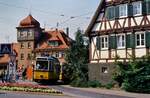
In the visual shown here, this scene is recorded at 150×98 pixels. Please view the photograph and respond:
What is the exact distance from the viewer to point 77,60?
5606 cm

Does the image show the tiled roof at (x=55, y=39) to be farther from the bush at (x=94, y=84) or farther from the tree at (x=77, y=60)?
the bush at (x=94, y=84)

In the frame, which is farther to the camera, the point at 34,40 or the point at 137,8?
the point at 34,40

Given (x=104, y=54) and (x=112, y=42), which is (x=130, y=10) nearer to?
(x=112, y=42)

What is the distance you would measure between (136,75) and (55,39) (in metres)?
62.7

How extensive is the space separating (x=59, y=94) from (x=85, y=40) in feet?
89.7

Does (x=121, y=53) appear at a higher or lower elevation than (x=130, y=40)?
lower

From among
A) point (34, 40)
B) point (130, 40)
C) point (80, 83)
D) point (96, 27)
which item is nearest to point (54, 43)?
point (34, 40)

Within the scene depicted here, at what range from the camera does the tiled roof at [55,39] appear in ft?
328

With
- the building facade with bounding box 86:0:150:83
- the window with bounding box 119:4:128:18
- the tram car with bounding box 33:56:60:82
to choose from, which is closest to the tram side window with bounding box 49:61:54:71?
the tram car with bounding box 33:56:60:82

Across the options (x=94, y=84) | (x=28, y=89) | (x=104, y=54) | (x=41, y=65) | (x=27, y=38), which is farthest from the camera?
(x=27, y=38)

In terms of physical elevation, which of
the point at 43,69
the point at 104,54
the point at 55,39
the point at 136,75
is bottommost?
the point at 136,75

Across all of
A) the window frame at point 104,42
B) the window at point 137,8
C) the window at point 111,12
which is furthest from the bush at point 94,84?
the window at point 137,8

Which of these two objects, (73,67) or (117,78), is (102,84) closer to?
(117,78)

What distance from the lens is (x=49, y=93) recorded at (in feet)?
105
